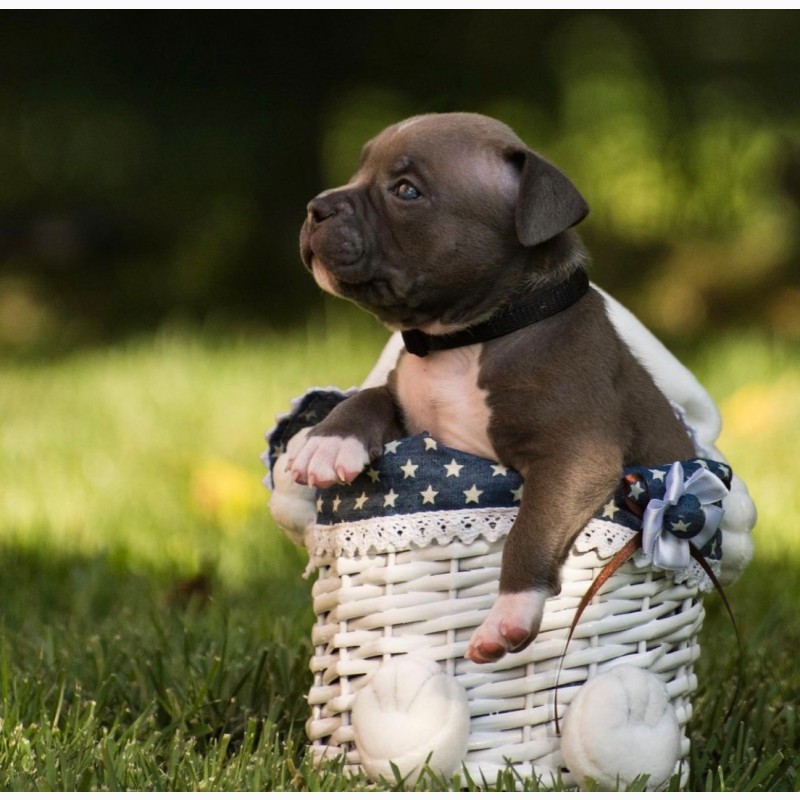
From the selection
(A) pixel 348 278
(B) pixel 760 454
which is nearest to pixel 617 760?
(A) pixel 348 278

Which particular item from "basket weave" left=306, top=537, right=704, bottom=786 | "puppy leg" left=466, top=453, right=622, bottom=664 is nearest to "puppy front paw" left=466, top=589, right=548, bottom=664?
"puppy leg" left=466, top=453, right=622, bottom=664

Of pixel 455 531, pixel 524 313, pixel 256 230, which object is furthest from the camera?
pixel 256 230

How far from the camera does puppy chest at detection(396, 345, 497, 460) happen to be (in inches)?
99.0

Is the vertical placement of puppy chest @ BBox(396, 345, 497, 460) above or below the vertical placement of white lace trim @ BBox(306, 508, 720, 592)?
above

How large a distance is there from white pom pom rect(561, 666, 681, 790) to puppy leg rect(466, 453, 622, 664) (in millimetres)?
187

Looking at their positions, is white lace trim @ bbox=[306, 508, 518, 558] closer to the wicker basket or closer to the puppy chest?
the wicker basket

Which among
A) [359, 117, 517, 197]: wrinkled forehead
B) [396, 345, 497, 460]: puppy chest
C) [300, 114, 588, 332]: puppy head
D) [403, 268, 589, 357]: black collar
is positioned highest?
[359, 117, 517, 197]: wrinkled forehead

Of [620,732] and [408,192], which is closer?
[620,732]

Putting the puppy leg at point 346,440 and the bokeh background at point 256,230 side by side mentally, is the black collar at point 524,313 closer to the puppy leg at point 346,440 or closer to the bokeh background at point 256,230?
the puppy leg at point 346,440

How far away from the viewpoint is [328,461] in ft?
8.00

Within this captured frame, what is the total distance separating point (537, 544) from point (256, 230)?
5.14m

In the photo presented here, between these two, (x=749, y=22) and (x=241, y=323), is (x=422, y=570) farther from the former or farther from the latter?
(x=749, y=22)

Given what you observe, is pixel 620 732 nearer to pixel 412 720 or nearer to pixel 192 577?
pixel 412 720

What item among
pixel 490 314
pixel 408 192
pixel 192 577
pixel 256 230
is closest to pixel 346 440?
pixel 490 314
